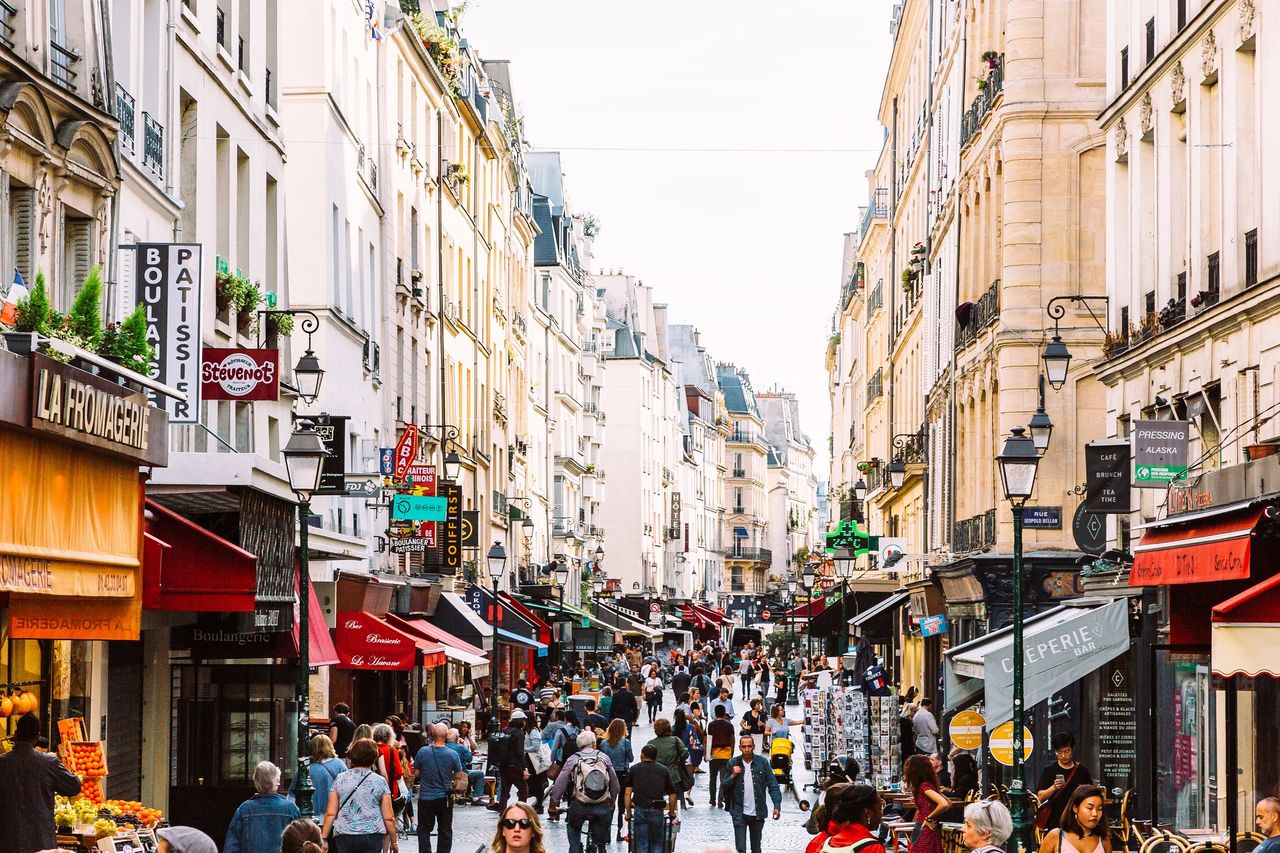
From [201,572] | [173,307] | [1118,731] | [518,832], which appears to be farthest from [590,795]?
[518,832]

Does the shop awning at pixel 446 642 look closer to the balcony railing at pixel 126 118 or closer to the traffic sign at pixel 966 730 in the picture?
the traffic sign at pixel 966 730

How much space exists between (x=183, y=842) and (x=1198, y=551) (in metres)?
8.87

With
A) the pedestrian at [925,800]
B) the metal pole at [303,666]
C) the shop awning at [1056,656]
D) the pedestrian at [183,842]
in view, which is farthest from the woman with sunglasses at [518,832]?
the shop awning at [1056,656]

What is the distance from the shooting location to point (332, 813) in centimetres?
1631

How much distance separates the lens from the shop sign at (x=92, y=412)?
1189cm

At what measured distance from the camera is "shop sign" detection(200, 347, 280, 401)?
20047 mm

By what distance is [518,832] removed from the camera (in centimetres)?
1088

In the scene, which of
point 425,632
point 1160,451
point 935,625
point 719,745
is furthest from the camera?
point 935,625

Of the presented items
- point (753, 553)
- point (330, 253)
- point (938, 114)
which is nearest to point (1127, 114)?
point (330, 253)

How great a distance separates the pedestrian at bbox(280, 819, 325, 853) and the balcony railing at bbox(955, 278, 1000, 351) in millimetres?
22901

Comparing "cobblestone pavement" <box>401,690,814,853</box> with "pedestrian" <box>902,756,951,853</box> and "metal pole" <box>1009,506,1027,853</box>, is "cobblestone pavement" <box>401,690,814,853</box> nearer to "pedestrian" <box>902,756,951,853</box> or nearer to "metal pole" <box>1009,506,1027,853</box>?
"metal pole" <box>1009,506,1027,853</box>

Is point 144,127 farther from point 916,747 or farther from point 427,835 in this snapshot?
point 916,747

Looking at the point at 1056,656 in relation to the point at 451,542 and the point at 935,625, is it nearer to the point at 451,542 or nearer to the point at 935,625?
the point at 935,625

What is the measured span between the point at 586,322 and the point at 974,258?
174 ft
